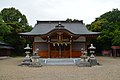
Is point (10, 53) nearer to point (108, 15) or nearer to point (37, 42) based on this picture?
point (37, 42)

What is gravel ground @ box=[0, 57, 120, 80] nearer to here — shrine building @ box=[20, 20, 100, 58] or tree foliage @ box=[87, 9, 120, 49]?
shrine building @ box=[20, 20, 100, 58]

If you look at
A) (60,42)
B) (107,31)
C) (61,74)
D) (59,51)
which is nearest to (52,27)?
(59,51)

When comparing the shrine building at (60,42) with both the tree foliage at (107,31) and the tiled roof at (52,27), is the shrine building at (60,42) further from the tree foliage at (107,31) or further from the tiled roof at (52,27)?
the tree foliage at (107,31)

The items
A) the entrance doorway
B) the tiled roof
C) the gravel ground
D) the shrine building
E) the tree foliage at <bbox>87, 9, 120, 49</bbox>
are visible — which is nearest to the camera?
the gravel ground

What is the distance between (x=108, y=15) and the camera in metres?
58.6

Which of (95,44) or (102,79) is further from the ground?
(95,44)

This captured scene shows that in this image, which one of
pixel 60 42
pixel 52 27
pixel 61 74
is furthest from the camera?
pixel 52 27

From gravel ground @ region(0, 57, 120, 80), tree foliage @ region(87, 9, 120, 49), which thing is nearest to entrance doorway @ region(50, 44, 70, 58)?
gravel ground @ region(0, 57, 120, 80)

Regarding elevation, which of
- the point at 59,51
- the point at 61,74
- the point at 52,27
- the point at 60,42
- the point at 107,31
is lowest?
the point at 61,74

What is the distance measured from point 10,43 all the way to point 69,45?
20.8 metres

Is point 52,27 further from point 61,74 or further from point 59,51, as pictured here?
point 61,74

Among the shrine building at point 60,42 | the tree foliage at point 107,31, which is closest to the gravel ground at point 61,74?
the shrine building at point 60,42

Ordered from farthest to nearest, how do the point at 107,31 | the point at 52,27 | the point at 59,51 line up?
1. the point at 107,31
2. the point at 52,27
3. the point at 59,51

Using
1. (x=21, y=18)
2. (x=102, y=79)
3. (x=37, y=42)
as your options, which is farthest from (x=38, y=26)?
(x=21, y=18)
